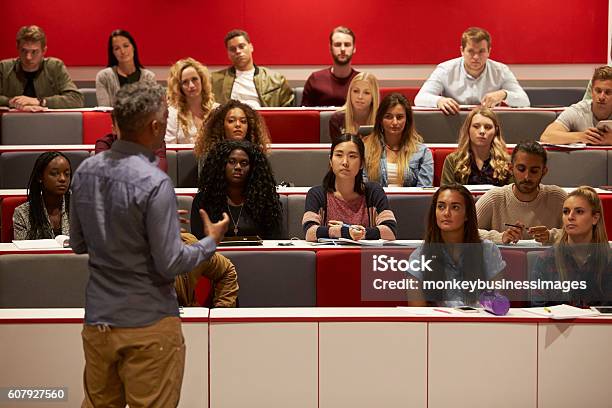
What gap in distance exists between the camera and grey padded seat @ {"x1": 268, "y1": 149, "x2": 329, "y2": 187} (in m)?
4.71

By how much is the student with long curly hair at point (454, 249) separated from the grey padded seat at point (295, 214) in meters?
0.80

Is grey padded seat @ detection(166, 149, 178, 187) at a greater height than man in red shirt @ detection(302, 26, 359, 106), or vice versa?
man in red shirt @ detection(302, 26, 359, 106)

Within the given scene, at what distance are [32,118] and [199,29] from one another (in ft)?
7.38

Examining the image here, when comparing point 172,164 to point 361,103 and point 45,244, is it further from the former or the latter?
point 45,244

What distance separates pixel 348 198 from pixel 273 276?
70cm

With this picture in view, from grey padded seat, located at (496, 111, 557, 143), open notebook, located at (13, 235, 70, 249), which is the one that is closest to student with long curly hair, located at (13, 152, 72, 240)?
open notebook, located at (13, 235, 70, 249)

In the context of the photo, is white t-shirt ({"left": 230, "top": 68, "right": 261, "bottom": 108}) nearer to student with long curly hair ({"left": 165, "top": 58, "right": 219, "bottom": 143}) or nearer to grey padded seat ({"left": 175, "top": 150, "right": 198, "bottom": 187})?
student with long curly hair ({"left": 165, "top": 58, "right": 219, "bottom": 143})

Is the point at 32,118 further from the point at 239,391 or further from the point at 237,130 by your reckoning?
the point at 239,391

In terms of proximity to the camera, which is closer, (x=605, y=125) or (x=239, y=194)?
(x=239, y=194)

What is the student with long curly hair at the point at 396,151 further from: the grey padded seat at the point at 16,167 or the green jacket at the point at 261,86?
the grey padded seat at the point at 16,167

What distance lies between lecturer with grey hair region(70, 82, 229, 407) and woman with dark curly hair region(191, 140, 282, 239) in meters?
1.61

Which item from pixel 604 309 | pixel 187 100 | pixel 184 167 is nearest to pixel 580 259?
pixel 604 309

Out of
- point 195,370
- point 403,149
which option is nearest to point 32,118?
point 403,149

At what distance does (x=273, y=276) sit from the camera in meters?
3.38
